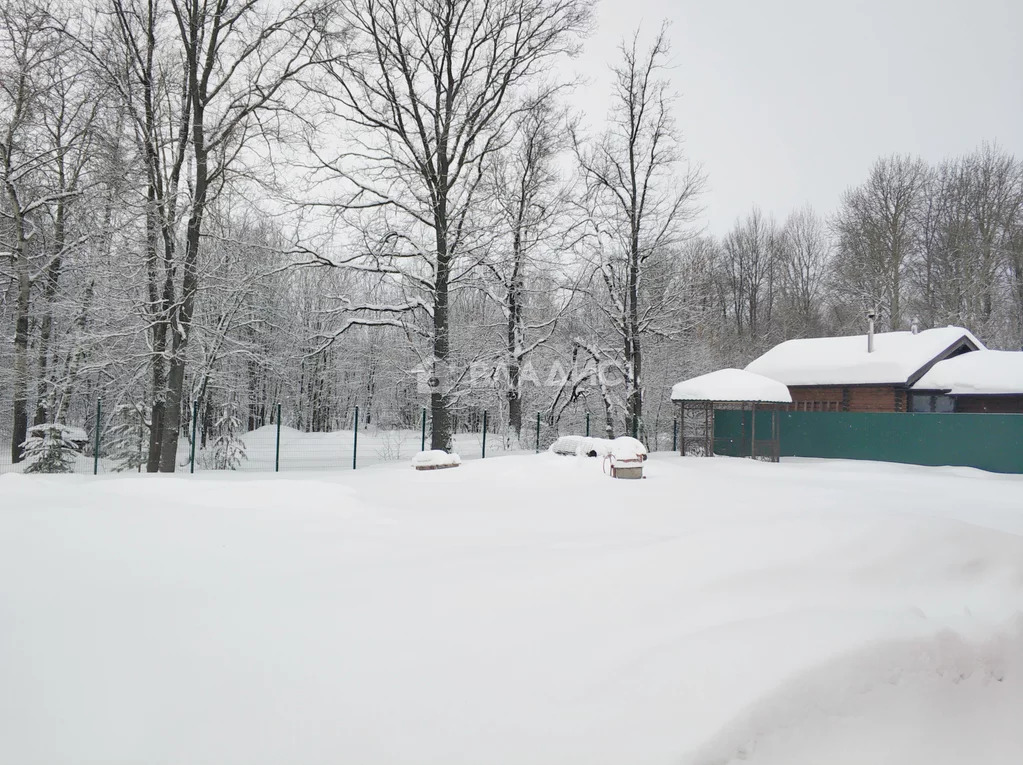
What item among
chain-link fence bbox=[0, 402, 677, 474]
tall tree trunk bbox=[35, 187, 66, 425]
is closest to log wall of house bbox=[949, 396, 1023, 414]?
chain-link fence bbox=[0, 402, 677, 474]

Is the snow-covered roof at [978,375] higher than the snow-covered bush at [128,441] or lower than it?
higher

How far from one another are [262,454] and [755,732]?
18.5 m

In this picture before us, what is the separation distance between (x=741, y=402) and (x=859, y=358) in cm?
651

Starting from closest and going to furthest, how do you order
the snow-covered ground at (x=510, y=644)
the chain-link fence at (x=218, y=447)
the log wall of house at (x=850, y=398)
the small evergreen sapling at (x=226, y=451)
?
1. the snow-covered ground at (x=510, y=644)
2. the chain-link fence at (x=218, y=447)
3. the small evergreen sapling at (x=226, y=451)
4. the log wall of house at (x=850, y=398)

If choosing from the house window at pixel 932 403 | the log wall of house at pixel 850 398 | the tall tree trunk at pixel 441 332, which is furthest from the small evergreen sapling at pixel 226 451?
the house window at pixel 932 403

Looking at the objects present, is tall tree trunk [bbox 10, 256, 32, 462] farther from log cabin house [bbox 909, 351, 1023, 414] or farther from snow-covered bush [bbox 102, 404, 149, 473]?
log cabin house [bbox 909, 351, 1023, 414]

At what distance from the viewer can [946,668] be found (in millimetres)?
3385

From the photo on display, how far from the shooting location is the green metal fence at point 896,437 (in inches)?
612

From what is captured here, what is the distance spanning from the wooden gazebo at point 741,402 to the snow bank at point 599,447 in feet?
20.4

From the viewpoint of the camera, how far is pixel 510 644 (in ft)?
11.6

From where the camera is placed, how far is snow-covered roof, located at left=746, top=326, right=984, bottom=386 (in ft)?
65.6

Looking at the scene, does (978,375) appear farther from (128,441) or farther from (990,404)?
(128,441)

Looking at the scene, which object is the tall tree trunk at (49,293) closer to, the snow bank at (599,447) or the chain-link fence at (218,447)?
the chain-link fence at (218,447)

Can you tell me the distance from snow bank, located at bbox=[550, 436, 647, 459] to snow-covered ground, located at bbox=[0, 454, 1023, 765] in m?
4.97
